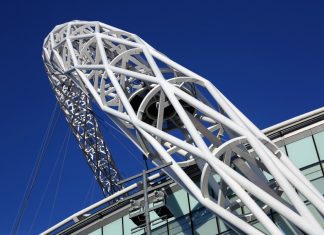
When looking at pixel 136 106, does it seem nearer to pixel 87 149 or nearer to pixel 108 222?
pixel 108 222

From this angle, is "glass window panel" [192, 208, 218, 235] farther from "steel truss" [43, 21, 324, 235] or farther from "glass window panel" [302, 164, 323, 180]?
"glass window panel" [302, 164, 323, 180]

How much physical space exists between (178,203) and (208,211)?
66.3 inches

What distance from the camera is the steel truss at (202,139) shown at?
66.8 feet

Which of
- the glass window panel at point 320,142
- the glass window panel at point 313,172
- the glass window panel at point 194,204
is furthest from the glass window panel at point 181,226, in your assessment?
the glass window panel at point 320,142

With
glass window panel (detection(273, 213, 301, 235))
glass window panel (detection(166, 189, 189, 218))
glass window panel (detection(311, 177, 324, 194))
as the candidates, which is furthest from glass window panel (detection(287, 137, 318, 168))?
glass window panel (detection(166, 189, 189, 218))

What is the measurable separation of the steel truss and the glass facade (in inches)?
35.2

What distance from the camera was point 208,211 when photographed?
83.8 feet

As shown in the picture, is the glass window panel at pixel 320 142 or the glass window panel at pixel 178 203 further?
the glass window panel at pixel 178 203

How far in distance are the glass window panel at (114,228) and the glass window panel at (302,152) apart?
809 cm

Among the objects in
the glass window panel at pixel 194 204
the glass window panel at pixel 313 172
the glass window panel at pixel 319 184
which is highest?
the glass window panel at pixel 194 204

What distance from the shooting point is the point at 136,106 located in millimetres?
29047

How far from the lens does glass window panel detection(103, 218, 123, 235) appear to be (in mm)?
28188

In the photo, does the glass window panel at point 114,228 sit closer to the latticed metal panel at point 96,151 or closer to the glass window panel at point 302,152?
the glass window panel at point 302,152

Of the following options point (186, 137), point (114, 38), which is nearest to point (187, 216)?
point (186, 137)
